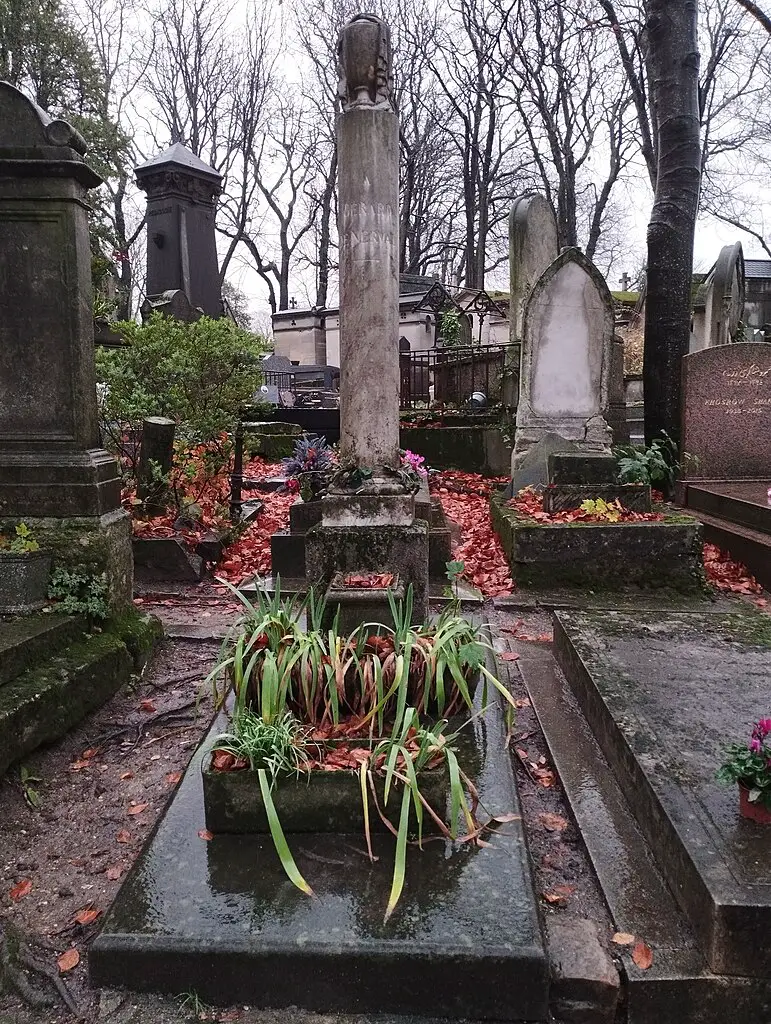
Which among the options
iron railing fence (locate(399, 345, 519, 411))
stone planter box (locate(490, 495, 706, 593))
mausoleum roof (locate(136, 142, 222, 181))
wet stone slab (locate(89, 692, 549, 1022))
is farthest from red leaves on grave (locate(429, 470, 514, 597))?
mausoleum roof (locate(136, 142, 222, 181))

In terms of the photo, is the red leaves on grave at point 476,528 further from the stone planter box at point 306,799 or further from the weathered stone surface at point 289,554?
the stone planter box at point 306,799

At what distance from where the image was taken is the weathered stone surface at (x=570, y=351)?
7.52 m

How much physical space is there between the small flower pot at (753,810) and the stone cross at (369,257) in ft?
8.63

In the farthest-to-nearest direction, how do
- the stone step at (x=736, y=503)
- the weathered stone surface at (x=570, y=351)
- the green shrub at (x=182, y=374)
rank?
the weathered stone surface at (x=570, y=351) → the green shrub at (x=182, y=374) → the stone step at (x=736, y=503)

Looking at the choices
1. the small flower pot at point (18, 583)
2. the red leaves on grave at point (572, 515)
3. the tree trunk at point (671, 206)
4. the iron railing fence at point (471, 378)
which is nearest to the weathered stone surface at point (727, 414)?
the tree trunk at point (671, 206)

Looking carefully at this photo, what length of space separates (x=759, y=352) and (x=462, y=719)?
652cm

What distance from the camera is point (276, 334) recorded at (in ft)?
108

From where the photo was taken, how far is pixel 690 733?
2.59 m

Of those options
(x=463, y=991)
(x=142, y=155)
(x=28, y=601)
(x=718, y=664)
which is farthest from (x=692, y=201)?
(x=142, y=155)

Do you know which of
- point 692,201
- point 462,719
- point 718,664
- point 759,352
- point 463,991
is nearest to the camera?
point 463,991

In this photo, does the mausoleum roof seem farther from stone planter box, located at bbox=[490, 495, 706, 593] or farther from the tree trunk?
stone planter box, located at bbox=[490, 495, 706, 593]

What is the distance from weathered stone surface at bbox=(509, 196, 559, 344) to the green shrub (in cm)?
483

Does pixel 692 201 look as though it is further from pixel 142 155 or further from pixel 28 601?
pixel 142 155

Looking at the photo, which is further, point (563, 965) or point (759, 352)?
point (759, 352)
